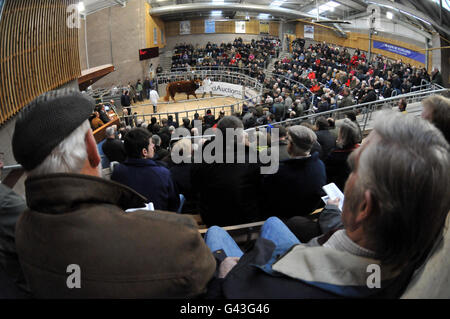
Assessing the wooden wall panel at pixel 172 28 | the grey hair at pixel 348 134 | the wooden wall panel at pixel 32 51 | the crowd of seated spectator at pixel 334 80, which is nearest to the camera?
the grey hair at pixel 348 134

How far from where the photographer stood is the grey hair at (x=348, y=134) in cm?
331

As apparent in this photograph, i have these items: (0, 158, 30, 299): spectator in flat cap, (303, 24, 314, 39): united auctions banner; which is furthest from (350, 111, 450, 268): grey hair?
(303, 24, 314, 39): united auctions banner

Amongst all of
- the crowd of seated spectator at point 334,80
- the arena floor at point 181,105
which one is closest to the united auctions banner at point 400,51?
the crowd of seated spectator at point 334,80

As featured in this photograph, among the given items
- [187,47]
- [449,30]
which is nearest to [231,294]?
[449,30]

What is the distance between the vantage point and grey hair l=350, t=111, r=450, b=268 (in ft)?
3.01

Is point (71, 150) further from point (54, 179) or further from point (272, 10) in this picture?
point (272, 10)

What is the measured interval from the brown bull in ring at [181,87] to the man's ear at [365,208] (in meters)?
18.1

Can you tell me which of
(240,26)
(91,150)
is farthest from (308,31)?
(91,150)

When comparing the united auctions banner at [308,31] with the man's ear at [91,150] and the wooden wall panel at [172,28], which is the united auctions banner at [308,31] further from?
the man's ear at [91,150]

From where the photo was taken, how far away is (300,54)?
25281 mm

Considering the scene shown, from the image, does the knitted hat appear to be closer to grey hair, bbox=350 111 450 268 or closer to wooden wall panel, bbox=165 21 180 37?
grey hair, bbox=350 111 450 268

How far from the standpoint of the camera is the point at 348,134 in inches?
132

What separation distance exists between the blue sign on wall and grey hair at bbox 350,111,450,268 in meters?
30.7

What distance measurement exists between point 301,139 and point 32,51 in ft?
26.2
